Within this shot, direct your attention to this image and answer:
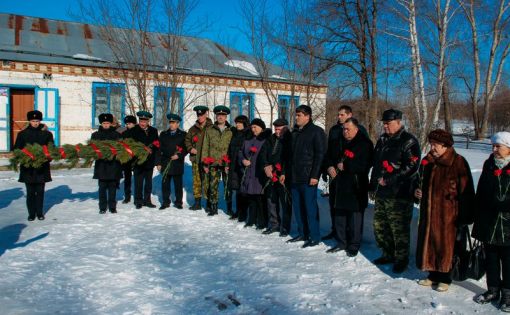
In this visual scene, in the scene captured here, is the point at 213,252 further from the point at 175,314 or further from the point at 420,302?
the point at 420,302

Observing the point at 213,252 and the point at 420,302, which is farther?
the point at 213,252

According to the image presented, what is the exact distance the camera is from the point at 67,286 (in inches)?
161

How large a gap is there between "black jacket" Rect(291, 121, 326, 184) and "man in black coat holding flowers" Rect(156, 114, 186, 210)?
111 inches

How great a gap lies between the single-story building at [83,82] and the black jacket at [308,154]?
22.8ft

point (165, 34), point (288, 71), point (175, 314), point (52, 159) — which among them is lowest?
point (175, 314)

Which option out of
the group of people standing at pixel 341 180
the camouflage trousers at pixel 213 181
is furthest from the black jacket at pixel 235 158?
the camouflage trousers at pixel 213 181

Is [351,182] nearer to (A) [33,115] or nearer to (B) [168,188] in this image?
(B) [168,188]

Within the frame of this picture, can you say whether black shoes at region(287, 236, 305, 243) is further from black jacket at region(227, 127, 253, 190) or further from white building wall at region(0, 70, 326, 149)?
white building wall at region(0, 70, 326, 149)

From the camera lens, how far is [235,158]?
6988 millimetres

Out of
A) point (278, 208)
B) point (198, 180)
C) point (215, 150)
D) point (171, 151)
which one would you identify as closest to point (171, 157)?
point (171, 151)

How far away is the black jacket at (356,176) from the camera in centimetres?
505

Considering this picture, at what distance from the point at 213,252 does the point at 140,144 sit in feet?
9.94

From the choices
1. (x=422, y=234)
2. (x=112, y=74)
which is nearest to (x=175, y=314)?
(x=422, y=234)

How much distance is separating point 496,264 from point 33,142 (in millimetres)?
6450
